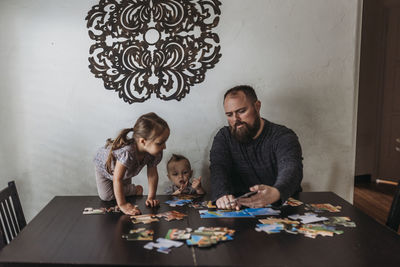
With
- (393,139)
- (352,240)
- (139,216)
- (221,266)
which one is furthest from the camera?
Answer: (393,139)

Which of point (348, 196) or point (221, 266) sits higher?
point (221, 266)

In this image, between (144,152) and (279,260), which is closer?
(279,260)

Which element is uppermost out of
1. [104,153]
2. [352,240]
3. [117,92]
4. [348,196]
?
[117,92]

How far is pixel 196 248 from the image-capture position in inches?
59.2

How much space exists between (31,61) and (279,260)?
97.0 inches

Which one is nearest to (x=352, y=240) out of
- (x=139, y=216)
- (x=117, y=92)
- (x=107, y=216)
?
(x=139, y=216)

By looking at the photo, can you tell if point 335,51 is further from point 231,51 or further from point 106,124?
point 106,124

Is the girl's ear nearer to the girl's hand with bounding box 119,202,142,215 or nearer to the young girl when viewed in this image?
the young girl

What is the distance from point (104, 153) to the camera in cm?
238

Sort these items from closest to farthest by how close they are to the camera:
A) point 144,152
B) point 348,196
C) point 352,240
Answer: point 352,240, point 144,152, point 348,196

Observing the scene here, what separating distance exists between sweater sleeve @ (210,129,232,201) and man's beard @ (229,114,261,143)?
0.12 m

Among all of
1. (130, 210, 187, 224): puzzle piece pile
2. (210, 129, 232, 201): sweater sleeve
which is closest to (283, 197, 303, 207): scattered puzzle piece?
(210, 129, 232, 201): sweater sleeve

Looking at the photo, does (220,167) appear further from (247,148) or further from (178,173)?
(178,173)

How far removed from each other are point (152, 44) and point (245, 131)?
3.38 ft
